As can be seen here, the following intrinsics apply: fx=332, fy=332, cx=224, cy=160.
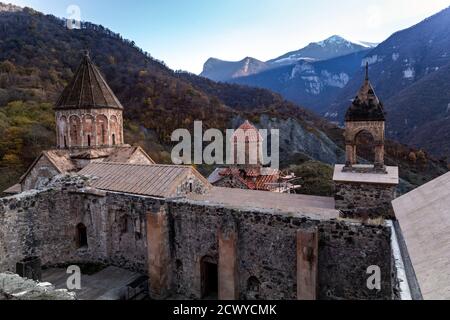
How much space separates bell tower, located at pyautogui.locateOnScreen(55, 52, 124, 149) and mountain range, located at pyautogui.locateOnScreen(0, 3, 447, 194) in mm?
16925

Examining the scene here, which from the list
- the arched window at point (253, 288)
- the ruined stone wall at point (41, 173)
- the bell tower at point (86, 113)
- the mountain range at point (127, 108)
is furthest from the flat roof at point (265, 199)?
the mountain range at point (127, 108)

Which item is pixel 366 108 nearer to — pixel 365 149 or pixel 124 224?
pixel 124 224

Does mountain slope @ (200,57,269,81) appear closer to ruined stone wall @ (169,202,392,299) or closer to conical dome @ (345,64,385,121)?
conical dome @ (345,64,385,121)

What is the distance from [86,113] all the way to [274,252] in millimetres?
11930

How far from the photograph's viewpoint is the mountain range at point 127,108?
35.4m

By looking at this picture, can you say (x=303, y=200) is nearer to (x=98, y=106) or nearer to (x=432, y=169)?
(x=98, y=106)

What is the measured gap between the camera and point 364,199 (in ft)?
33.5

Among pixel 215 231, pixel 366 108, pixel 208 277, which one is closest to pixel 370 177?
pixel 366 108

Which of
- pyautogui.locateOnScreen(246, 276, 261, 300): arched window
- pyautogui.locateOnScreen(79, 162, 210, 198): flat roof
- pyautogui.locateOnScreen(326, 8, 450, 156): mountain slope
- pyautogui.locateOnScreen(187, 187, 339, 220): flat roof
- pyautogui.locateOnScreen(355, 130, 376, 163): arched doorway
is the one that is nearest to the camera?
pyautogui.locateOnScreen(246, 276, 261, 300): arched window

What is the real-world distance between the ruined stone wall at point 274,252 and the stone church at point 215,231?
2cm

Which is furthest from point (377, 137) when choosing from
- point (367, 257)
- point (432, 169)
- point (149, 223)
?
point (432, 169)

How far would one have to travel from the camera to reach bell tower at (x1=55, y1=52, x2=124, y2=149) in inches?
627

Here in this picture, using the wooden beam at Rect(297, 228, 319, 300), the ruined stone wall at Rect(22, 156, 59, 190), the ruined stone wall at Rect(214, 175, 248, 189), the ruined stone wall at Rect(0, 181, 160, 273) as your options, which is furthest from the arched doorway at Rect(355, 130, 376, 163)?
the wooden beam at Rect(297, 228, 319, 300)
